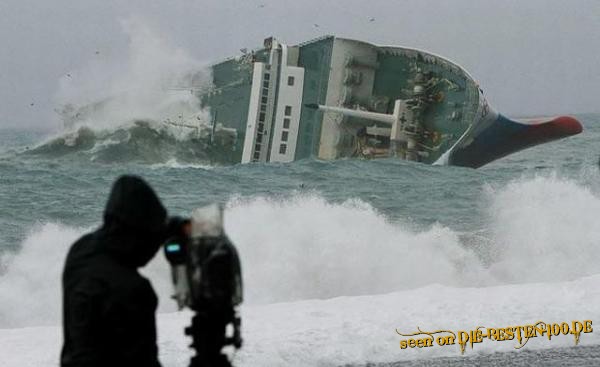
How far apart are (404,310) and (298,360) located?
1.68m

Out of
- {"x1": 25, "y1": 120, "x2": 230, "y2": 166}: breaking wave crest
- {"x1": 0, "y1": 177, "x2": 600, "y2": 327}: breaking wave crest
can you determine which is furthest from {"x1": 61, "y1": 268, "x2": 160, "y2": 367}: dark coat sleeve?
{"x1": 25, "y1": 120, "x2": 230, "y2": 166}: breaking wave crest

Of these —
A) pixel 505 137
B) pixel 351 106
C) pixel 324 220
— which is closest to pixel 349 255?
pixel 324 220

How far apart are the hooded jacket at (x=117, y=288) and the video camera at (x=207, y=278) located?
0.09m

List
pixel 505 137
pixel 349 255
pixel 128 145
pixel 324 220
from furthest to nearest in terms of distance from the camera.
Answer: pixel 128 145
pixel 505 137
pixel 324 220
pixel 349 255

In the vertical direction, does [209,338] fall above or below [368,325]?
above

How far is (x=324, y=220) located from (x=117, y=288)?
77.5 feet

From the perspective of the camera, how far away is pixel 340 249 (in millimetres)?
21109

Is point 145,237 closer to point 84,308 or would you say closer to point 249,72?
point 84,308

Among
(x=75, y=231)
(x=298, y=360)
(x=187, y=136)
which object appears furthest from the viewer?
(x=187, y=136)

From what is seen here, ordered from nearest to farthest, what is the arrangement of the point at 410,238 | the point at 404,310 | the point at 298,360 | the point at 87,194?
1. the point at 298,360
2. the point at 404,310
3. the point at 410,238
4. the point at 87,194

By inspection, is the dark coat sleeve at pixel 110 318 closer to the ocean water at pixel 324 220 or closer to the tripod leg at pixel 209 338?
the tripod leg at pixel 209 338

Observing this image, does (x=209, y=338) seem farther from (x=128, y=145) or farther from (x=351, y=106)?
(x=128, y=145)

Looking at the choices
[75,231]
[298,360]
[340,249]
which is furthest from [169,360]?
[75,231]

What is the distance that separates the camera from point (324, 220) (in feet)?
87.2
